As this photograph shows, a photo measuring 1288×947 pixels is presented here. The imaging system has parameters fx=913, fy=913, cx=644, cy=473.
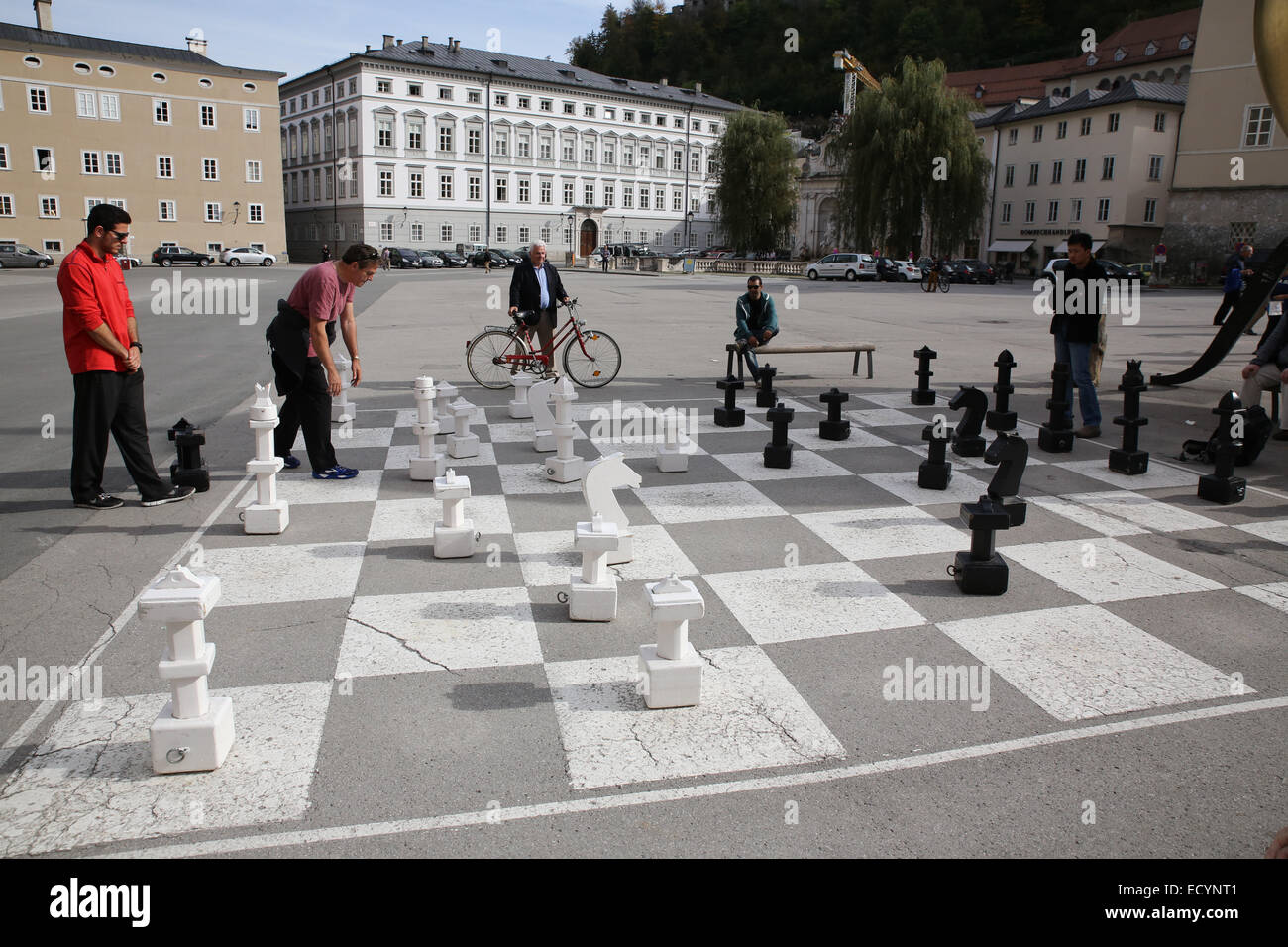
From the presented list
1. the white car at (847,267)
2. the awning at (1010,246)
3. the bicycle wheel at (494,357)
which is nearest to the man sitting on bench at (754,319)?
the bicycle wheel at (494,357)

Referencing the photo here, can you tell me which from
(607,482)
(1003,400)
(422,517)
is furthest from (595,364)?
(607,482)

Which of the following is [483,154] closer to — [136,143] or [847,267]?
[136,143]

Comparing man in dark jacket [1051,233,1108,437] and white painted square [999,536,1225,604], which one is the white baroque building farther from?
white painted square [999,536,1225,604]

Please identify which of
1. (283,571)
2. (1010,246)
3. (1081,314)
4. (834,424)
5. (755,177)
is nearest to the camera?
(283,571)

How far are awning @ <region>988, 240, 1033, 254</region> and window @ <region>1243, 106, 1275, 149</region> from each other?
20.0 m

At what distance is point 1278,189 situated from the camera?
50250 millimetres

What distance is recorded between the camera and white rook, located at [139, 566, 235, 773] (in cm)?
335

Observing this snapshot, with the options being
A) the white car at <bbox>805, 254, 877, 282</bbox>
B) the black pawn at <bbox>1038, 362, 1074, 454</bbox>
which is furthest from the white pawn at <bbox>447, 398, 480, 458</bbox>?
the white car at <bbox>805, 254, 877, 282</bbox>

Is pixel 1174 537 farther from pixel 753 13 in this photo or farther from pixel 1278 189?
pixel 753 13

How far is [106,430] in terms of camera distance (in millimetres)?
6828

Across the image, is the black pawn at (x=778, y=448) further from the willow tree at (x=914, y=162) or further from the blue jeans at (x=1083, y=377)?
the willow tree at (x=914, y=162)

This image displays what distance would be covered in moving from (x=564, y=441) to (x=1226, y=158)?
58.6m

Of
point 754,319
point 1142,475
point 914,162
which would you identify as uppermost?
point 914,162
